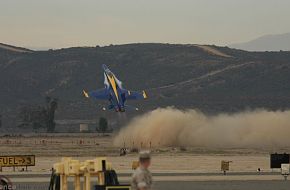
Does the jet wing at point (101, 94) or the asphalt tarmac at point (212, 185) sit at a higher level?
the jet wing at point (101, 94)

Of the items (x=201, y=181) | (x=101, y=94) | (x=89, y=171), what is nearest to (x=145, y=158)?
(x=89, y=171)

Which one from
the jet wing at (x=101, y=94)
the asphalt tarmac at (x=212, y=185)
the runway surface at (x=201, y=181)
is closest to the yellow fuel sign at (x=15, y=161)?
the runway surface at (x=201, y=181)

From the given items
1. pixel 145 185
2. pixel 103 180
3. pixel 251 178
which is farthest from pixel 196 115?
pixel 145 185

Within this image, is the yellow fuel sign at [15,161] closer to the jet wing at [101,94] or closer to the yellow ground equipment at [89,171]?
the yellow ground equipment at [89,171]

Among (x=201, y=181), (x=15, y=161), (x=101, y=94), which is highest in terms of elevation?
(x=101, y=94)

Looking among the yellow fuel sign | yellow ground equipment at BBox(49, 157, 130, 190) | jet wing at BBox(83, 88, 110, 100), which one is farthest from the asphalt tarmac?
jet wing at BBox(83, 88, 110, 100)

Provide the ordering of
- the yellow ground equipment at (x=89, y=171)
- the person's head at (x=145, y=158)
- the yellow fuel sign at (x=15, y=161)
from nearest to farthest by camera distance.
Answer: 1. the person's head at (x=145, y=158)
2. the yellow ground equipment at (x=89, y=171)
3. the yellow fuel sign at (x=15, y=161)

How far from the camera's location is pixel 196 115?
107688mm

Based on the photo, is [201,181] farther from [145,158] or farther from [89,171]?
[145,158]

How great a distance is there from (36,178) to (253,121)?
58930 millimetres

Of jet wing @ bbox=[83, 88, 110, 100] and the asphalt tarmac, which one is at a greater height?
jet wing @ bbox=[83, 88, 110, 100]

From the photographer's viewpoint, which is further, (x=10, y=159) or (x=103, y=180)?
(x=10, y=159)

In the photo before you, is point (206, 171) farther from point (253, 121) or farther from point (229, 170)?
point (253, 121)

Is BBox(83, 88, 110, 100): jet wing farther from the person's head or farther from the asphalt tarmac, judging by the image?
the person's head
